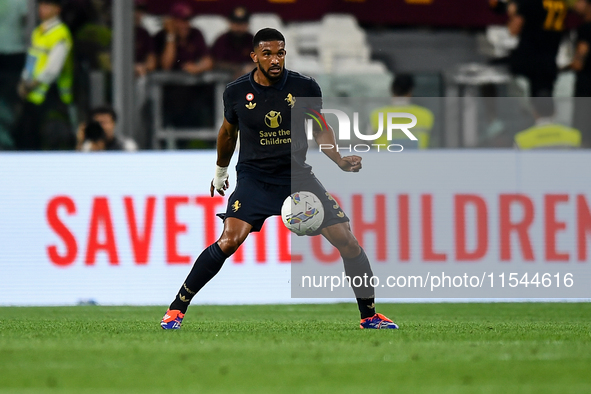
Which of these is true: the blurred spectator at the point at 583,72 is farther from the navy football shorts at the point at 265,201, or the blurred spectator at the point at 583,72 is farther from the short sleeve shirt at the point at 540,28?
the navy football shorts at the point at 265,201

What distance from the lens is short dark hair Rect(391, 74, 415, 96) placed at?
11.4m

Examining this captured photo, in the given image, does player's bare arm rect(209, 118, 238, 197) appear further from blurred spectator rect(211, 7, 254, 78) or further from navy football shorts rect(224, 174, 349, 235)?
blurred spectator rect(211, 7, 254, 78)

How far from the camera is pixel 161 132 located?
11.8 m

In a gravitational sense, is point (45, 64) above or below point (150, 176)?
above

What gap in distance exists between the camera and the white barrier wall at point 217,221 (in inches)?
401

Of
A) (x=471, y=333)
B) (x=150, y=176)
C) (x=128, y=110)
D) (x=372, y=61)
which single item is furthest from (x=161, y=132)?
(x=471, y=333)

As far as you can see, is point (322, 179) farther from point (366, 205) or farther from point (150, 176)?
point (150, 176)

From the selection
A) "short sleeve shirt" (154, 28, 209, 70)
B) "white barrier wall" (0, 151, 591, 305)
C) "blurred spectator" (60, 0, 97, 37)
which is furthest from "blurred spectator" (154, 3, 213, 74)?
"white barrier wall" (0, 151, 591, 305)

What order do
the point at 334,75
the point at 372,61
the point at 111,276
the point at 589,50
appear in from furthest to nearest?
the point at 372,61 → the point at 589,50 → the point at 334,75 → the point at 111,276

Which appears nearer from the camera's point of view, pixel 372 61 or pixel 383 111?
pixel 383 111

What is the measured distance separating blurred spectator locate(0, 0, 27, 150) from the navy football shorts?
18.8 ft

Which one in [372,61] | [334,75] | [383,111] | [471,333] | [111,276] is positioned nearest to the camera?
[471,333]

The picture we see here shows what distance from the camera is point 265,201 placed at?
6.95 meters

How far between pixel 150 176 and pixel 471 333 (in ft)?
14.4
